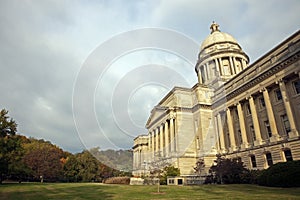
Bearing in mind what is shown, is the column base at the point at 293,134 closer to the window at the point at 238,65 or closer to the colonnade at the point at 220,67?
the colonnade at the point at 220,67

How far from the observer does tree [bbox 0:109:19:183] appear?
3167 centimetres

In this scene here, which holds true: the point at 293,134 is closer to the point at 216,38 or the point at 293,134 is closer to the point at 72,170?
the point at 216,38

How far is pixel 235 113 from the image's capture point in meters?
38.3

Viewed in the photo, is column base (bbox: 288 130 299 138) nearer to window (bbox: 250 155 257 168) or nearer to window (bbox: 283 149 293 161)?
window (bbox: 283 149 293 161)

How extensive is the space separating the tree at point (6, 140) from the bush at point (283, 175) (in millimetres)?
35210

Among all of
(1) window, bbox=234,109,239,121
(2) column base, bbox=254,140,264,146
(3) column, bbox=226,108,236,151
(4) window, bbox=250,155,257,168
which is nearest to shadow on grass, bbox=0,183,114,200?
(4) window, bbox=250,155,257,168

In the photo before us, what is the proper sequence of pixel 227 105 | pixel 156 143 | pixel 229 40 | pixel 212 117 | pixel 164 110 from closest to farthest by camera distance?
pixel 227 105
pixel 212 117
pixel 164 110
pixel 156 143
pixel 229 40

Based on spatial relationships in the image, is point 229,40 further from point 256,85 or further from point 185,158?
point 185,158

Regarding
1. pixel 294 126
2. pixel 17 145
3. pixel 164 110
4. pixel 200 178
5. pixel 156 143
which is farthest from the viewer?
pixel 156 143

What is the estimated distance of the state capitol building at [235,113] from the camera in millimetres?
27188

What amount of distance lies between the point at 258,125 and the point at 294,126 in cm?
624

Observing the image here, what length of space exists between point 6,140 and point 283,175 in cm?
3786

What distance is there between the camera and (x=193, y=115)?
44.3 m

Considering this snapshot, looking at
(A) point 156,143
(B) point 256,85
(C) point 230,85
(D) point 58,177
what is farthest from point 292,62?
(D) point 58,177
